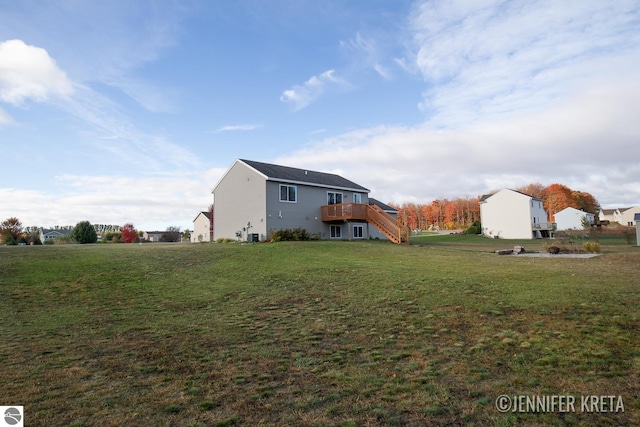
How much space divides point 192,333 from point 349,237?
23.1m

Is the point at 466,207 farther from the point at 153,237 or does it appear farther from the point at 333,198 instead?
the point at 153,237

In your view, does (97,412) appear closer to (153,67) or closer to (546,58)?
(153,67)

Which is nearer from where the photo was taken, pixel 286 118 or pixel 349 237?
pixel 286 118

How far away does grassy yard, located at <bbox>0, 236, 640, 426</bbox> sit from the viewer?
3.57 m

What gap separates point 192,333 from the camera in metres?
6.62

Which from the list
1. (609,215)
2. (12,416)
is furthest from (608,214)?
(12,416)

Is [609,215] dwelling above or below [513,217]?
above

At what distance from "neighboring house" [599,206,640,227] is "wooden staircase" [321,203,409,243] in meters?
88.2

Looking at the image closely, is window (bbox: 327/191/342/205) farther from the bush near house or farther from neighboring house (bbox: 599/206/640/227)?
neighboring house (bbox: 599/206/640/227)

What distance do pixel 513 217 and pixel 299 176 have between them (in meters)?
31.5

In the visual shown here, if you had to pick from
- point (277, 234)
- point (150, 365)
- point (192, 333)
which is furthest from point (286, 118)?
point (150, 365)

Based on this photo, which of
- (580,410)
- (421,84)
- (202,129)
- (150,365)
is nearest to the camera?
(580,410)

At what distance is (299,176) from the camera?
28.8 metres


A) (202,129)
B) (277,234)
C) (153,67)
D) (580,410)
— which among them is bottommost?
(580,410)
